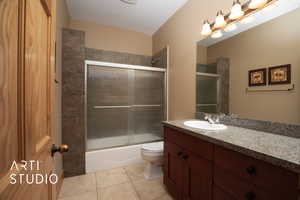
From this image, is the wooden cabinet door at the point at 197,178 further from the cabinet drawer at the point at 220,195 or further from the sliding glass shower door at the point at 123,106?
the sliding glass shower door at the point at 123,106

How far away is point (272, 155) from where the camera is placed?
65 cm

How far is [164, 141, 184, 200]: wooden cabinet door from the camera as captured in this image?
1.29 metres

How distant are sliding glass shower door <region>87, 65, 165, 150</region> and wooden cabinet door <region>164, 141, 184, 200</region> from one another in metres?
1.04

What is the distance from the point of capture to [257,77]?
1.20m

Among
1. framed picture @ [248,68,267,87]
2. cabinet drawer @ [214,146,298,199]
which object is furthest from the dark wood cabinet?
framed picture @ [248,68,267,87]

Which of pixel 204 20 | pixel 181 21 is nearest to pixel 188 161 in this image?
pixel 204 20

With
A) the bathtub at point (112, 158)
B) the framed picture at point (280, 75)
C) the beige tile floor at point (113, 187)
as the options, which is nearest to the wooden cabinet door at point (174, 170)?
the beige tile floor at point (113, 187)

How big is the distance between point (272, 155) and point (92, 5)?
264cm

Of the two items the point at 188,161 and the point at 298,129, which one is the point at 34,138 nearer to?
the point at 188,161

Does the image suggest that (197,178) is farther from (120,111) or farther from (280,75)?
(120,111)

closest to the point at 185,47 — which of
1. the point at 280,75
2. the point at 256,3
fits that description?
the point at 256,3

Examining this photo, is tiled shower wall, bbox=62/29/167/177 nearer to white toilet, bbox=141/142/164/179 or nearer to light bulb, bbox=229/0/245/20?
white toilet, bbox=141/142/164/179

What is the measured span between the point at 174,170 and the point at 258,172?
2.74 feet

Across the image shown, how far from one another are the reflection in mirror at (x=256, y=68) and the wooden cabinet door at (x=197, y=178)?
0.65 metres
